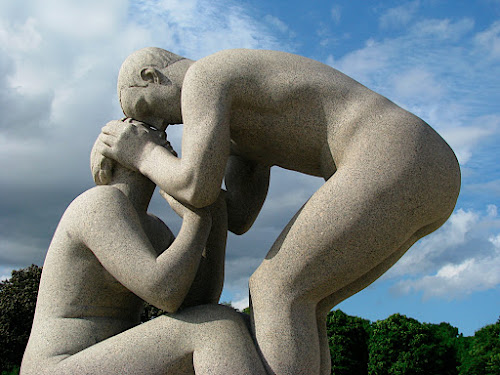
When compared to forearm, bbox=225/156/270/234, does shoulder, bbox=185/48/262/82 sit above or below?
above

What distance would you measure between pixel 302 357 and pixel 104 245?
1.53 m

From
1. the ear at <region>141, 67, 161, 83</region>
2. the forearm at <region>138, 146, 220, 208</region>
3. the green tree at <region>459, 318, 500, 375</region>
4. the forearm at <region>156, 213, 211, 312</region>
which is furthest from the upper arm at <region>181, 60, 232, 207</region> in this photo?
the green tree at <region>459, 318, 500, 375</region>

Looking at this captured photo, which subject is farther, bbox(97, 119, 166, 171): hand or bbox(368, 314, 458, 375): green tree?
bbox(368, 314, 458, 375): green tree

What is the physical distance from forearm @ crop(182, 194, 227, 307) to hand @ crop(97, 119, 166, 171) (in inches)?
29.9

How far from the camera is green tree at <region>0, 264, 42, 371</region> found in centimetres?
1695

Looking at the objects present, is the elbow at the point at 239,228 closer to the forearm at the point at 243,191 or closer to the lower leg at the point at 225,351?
the forearm at the point at 243,191

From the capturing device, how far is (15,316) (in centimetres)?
1720

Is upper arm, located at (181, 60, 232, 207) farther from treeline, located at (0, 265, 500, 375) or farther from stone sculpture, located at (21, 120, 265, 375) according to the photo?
treeline, located at (0, 265, 500, 375)

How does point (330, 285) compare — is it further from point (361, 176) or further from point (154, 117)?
point (154, 117)

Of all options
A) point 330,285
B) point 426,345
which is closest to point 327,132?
point 330,285

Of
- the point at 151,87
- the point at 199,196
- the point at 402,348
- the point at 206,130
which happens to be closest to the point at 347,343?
the point at 402,348

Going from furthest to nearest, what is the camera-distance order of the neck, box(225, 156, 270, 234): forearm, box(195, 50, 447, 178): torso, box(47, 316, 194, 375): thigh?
box(225, 156, 270, 234): forearm → the neck → box(195, 50, 447, 178): torso → box(47, 316, 194, 375): thigh

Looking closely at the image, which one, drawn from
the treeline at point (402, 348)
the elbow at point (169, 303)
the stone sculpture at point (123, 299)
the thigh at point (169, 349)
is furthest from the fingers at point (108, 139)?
the treeline at point (402, 348)

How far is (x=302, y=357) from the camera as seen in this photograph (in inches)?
149
